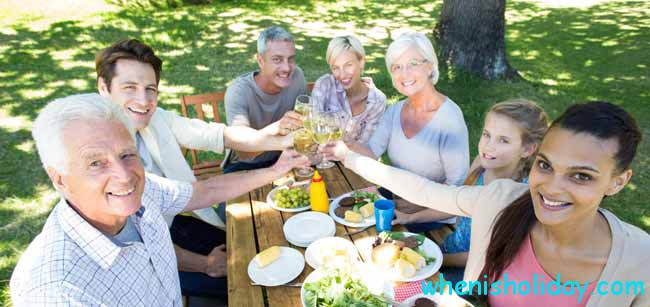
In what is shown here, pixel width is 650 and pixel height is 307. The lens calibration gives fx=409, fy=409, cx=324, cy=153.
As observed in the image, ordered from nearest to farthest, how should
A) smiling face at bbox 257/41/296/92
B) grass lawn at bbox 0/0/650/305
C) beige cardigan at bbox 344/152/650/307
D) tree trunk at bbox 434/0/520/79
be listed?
beige cardigan at bbox 344/152/650/307
smiling face at bbox 257/41/296/92
grass lawn at bbox 0/0/650/305
tree trunk at bbox 434/0/520/79

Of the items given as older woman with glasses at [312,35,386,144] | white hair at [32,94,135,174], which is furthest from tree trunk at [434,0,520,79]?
white hair at [32,94,135,174]

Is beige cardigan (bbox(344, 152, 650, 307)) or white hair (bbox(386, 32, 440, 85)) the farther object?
white hair (bbox(386, 32, 440, 85))

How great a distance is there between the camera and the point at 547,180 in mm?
1751

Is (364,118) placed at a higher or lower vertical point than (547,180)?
lower

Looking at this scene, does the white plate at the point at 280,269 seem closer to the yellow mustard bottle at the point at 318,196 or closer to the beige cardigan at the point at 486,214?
the yellow mustard bottle at the point at 318,196

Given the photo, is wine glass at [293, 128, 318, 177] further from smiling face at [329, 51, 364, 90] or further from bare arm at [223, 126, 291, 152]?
smiling face at [329, 51, 364, 90]

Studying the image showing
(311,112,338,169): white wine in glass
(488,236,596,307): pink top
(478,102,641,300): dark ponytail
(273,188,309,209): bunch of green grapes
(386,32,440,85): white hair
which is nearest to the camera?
(478,102,641,300): dark ponytail

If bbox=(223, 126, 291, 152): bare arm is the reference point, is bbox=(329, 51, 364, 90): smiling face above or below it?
above

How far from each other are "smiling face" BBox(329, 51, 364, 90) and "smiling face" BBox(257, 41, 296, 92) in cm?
45

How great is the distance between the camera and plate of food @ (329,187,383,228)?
8.27 feet

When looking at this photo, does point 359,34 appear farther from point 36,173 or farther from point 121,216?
point 121,216

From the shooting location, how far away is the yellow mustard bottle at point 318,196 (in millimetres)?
2631

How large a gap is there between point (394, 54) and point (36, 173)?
4443mm

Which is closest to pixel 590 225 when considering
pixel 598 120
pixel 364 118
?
pixel 598 120
